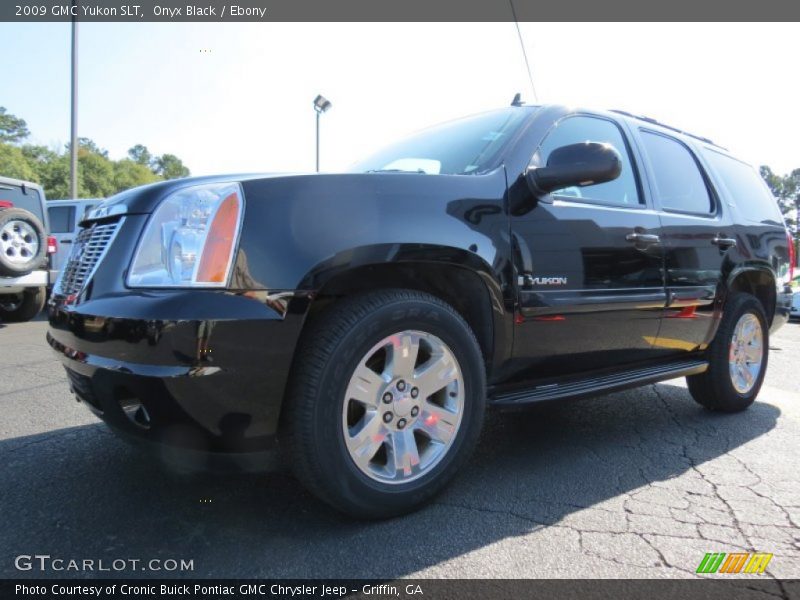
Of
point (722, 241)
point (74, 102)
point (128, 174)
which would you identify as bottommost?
point (722, 241)

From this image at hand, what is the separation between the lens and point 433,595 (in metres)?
1.72

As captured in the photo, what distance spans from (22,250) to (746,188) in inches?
313

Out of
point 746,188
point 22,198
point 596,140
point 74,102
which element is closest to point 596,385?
point 596,140

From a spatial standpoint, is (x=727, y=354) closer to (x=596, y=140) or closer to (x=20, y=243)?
(x=596, y=140)

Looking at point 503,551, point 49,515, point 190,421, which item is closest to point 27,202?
point 49,515

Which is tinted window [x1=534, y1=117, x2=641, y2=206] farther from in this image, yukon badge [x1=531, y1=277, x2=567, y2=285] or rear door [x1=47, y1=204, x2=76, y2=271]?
rear door [x1=47, y1=204, x2=76, y2=271]

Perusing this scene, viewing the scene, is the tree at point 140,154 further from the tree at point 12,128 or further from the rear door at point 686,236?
the rear door at point 686,236

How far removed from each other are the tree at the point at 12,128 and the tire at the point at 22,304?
7092cm

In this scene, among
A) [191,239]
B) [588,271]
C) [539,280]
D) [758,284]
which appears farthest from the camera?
[758,284]

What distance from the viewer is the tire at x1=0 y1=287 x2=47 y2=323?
8.10 meters

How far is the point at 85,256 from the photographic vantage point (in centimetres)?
226

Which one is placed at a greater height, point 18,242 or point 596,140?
point 596,140

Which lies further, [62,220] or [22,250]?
[62,220]

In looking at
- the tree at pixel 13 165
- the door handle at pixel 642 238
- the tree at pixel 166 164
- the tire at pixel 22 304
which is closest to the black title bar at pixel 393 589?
the door handle at pixel 642 238
